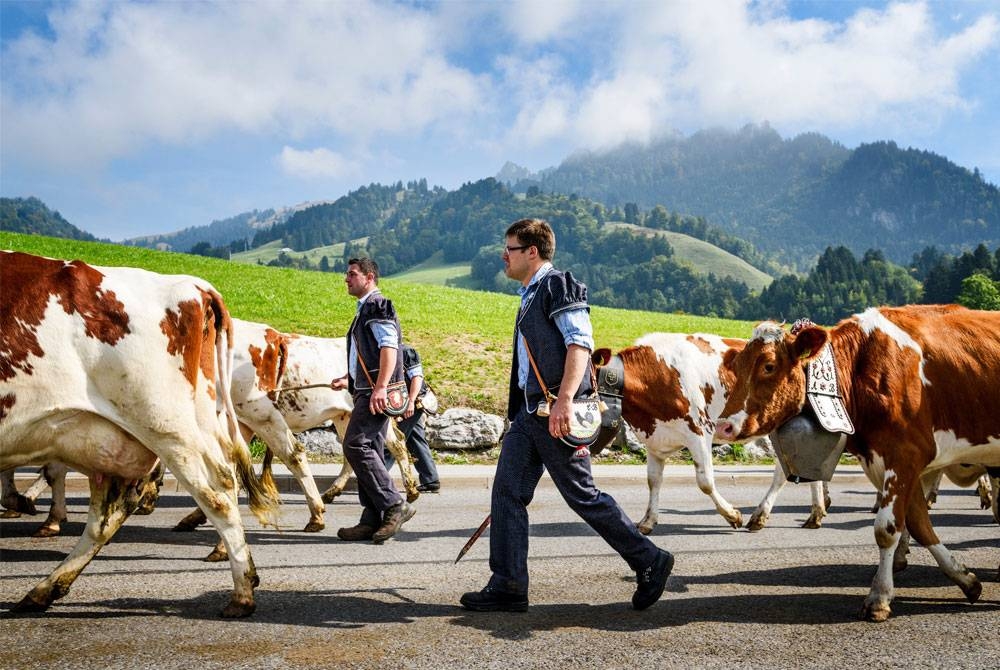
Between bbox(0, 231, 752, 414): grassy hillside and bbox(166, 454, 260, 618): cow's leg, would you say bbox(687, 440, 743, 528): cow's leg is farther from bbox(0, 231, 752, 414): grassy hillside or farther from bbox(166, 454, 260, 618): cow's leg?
bbox(0, 231, 752, 414): grassy hillside

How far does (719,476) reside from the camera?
1266 cm

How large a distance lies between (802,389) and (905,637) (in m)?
1.62

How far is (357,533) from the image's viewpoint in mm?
7531

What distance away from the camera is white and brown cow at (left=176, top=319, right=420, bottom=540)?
860 centimetres

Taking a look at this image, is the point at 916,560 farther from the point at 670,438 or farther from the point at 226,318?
the point at 226,318

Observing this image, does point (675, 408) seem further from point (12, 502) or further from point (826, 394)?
point (12, 502)

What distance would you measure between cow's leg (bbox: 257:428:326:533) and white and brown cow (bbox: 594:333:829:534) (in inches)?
124

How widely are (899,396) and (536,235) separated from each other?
8.36 feet

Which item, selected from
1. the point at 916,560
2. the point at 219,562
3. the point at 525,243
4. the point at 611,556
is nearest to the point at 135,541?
the point at 219,562

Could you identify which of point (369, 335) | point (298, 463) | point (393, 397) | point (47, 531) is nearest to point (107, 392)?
point (393, 397)

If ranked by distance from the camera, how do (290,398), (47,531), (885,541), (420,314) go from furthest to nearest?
1. (420,314)
2. (290,398)
3. (47,531)
4. (885,541)

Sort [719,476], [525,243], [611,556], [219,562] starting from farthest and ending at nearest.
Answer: [719,476], [611,556], [219,562], [525,243]

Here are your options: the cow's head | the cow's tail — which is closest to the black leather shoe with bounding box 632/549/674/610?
the cow's head

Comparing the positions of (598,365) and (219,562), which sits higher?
(598,365)
